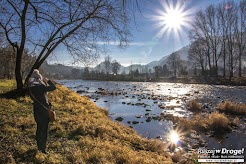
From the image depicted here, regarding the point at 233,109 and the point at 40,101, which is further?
the point at 233,109

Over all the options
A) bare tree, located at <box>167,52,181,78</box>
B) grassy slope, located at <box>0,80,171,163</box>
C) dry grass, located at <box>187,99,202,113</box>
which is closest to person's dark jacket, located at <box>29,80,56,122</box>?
grassy slope, located at <box>0,80,171,163</box>

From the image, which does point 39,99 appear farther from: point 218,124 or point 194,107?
point 194,107

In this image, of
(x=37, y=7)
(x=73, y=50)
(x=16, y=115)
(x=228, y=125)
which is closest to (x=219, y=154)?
(x=228, y=125)

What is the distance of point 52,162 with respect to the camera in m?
5.26

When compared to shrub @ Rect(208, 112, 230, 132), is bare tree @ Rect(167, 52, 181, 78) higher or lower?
higher

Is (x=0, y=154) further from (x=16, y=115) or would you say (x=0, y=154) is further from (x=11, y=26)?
(x=11, y=26)

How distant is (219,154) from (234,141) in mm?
2305

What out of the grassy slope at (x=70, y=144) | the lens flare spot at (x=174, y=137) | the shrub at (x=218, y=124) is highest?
the grassy slope at (x=70, y=144)

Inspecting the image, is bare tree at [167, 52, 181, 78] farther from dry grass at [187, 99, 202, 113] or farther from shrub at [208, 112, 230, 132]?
shrub at [208, 112, 230, 132]

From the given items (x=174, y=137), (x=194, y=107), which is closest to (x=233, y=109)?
(x=194, y=107)

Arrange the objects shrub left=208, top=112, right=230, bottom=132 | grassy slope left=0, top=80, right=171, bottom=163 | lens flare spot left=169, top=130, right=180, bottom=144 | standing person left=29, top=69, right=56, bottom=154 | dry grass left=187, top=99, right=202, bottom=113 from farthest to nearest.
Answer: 1. dry grass left=187, top=99, right=202, bottom=113
2. shrub left=208, top=112, right=230, bottom=132
3. lens flare spot left=169, top=130, right=180, bottom=144
4. grassy slope left=0, top=80, right=171, bottom=163
5. standing person left=29, top=69, right=56, bottom=154

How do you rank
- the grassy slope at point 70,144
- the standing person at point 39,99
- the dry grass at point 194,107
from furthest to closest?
the dry grass at point 194,107, the grassy slope at point 70,144, the standing person at point 39,99

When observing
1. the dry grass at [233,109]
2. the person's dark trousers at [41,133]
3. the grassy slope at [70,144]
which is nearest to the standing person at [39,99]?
the person's dark trousers at [41,133]

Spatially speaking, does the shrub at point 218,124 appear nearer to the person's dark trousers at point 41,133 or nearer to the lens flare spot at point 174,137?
the lens flare spot at point 174,137
